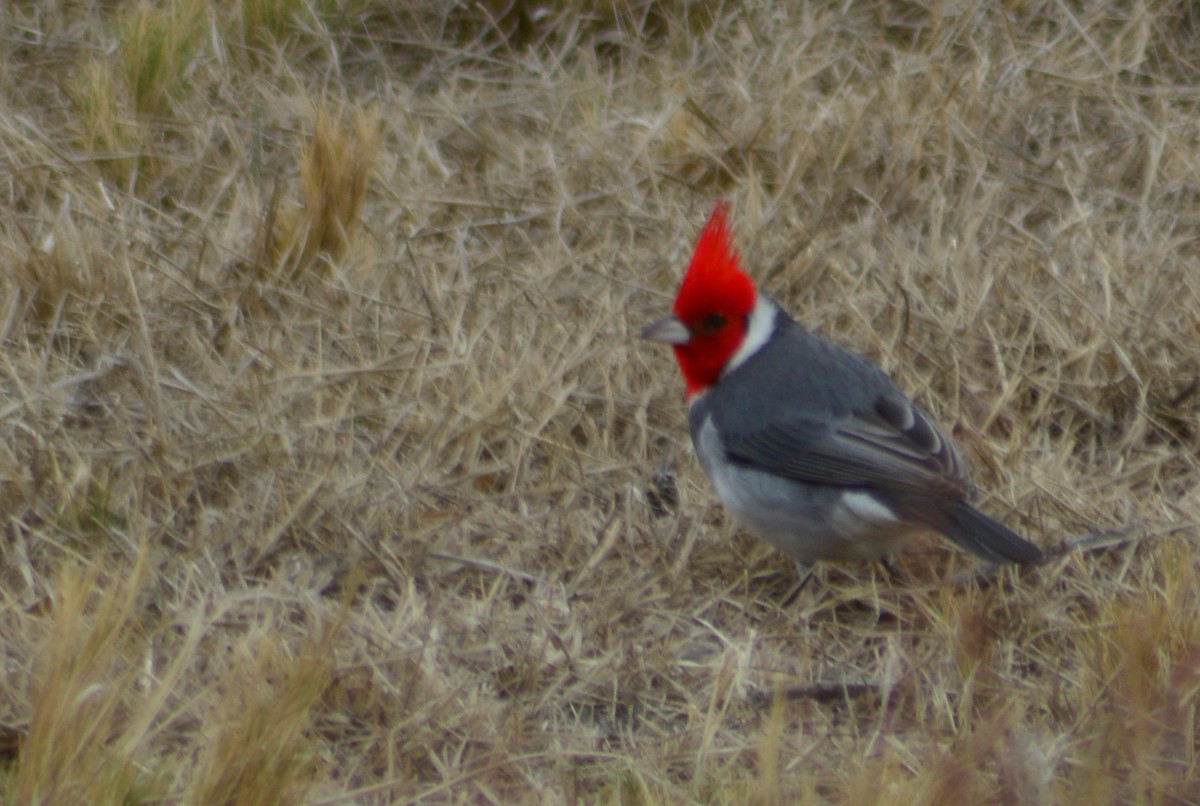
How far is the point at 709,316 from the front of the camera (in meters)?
3.57

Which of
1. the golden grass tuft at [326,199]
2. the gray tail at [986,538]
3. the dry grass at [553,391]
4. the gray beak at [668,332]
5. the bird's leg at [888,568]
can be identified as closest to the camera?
the dry grass at [553,391]

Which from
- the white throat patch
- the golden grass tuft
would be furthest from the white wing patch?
the golden grass tuft

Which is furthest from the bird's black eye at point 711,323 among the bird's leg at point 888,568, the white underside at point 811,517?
the bird's leg at point 888,568

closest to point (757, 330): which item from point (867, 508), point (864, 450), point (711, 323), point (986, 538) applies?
point (711, 323)

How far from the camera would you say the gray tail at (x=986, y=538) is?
2969 millimetres

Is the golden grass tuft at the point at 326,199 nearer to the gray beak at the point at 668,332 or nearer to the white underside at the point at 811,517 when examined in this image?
the gray beak at the point at 668,332

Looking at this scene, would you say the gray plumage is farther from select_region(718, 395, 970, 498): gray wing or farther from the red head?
the red head

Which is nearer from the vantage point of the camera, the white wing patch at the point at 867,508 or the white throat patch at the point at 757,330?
the white wing patch at the point at 867,508

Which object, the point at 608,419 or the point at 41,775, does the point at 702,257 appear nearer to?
the point at 608,419

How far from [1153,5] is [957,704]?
3198 mm

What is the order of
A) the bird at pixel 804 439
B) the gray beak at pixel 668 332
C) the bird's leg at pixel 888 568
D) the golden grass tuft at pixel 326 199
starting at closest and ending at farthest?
the bird at pixel 804 439 < the bird's leg at pixel 888 568 < the gray beak at pixel 668 332 < the golden grass tuft at pixel 326 199

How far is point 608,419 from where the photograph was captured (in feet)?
12.2

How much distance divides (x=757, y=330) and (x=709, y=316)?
0.13 meters

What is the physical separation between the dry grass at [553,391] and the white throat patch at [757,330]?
0.91 feet
